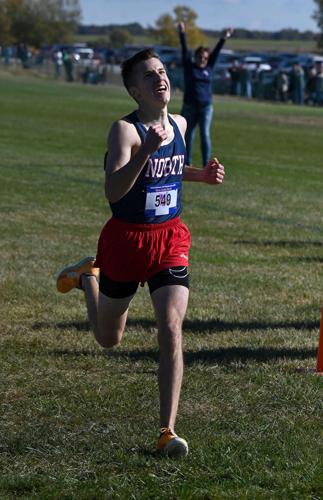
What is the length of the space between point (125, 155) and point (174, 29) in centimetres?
12579

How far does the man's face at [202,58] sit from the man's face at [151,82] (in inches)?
523

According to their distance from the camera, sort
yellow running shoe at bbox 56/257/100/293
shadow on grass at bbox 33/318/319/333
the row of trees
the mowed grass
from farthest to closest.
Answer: the row of trees < shadow on grass at bbox 33/318/319/333 < yellow running shoe at bbox 56/257/100/293 < the mowed grass

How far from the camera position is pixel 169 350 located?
5621 mm

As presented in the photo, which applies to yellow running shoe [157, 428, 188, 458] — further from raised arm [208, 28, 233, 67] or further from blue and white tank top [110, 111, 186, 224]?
raised arm [208, 28, 233, 67]

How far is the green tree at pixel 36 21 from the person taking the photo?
12800 cm

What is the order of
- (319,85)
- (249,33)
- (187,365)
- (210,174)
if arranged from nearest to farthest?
1. (210,174)
2. (187,365)
3. (319,85)
4. (249,33)

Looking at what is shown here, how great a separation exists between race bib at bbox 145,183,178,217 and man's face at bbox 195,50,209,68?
43.6 feet

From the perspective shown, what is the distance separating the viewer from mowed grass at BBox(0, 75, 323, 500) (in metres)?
5.29

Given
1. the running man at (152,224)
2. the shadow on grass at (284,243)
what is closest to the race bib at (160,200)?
the running man at (152,224)

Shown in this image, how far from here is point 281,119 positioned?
131 ft

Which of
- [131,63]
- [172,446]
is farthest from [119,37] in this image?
[172,446]

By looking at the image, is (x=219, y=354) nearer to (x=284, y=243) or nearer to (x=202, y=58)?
(x=284, y=243)

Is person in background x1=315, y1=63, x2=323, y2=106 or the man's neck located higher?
the man's neck

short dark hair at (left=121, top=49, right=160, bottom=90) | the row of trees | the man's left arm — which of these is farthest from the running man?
the row of trees
